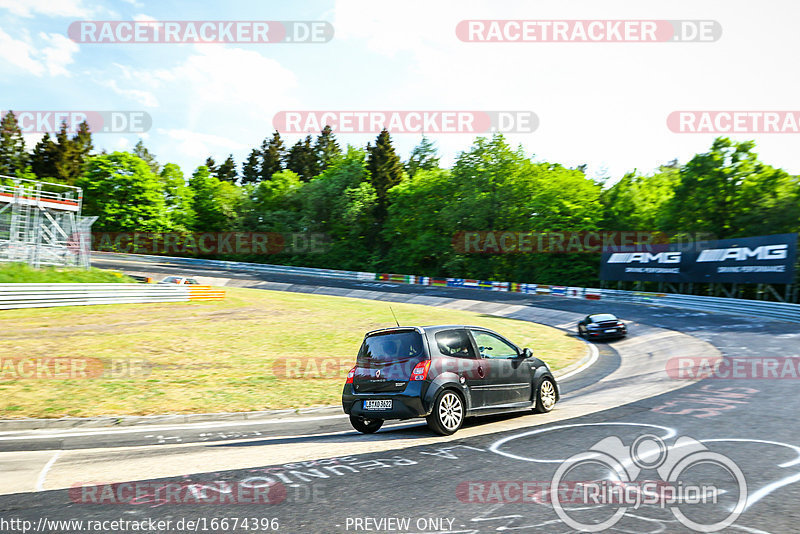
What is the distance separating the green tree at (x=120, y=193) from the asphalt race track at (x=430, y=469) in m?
66.0

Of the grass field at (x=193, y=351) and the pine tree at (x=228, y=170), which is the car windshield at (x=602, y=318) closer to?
the grass field at (x=193, y=351)

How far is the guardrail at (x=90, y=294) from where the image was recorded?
2175 centimetres

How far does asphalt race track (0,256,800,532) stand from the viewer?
4668 millimetres

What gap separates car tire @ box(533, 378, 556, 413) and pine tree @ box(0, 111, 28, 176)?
332 ft

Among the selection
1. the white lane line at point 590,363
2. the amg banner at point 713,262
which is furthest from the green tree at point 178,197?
the white lane line at point 590,363

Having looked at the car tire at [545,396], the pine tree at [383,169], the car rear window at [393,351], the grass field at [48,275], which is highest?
the pine tree at [383,169]

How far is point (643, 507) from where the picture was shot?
4785 mm

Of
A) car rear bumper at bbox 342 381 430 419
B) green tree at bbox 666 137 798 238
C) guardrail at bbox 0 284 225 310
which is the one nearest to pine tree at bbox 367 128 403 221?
green tree at bbox 666 137 798 238

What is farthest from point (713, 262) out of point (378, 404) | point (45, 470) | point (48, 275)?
point (48, 275)

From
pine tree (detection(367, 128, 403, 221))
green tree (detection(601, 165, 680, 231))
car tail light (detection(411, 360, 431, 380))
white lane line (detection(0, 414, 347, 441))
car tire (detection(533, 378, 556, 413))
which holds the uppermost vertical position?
pine tree (detection(367, 128, 403, 221))

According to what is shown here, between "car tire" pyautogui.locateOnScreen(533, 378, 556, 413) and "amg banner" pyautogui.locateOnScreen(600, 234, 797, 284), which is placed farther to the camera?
"amg banner" pyautogui.locateOnScreen(600, 234, 797, 284)

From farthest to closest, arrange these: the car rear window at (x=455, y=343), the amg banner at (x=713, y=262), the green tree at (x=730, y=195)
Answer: the green tree at (x=730, y=195)
the amg banner at (x=713, y=262)
the car rear window at (x=455, y=343)

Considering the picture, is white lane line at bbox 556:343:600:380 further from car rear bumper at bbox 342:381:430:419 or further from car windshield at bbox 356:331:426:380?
car rear bumper at bbox 342:381:430:419

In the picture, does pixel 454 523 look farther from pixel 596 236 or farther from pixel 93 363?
pixel 596 236
